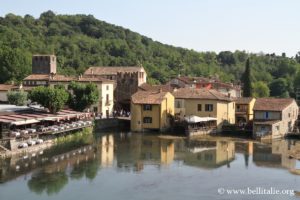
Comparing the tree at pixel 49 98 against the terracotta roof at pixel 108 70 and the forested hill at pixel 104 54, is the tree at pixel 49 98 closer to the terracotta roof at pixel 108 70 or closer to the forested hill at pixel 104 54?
the terracotta roof at pixel 108 70

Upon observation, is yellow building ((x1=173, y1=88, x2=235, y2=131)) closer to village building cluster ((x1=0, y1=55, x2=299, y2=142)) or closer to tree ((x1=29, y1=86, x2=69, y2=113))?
village building cluster ((x1=0, y1=55, x2=299, y2=142))

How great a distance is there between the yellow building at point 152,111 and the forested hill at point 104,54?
33728 mm

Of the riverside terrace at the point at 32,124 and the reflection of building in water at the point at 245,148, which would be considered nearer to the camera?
the riverside terrace at the point at 32,124

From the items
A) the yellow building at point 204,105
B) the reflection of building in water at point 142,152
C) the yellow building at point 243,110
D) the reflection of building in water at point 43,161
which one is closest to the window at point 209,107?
the yellow building at point 204,105

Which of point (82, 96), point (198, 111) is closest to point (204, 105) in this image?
point (198, 111)

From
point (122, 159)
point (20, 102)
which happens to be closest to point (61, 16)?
point (20, 102)

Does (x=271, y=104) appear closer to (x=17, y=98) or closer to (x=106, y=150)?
(x=106, y=150)

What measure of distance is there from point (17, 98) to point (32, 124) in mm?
14812

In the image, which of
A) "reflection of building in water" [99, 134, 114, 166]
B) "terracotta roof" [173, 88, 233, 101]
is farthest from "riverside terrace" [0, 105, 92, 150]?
"terracotta roof" [173, 88, 233, 101]

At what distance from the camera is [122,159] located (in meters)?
45.3

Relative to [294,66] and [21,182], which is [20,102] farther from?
[294,66]

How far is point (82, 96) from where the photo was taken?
62.7 meters

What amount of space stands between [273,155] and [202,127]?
47.0ft

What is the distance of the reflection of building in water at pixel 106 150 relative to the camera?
44312 millimetres
